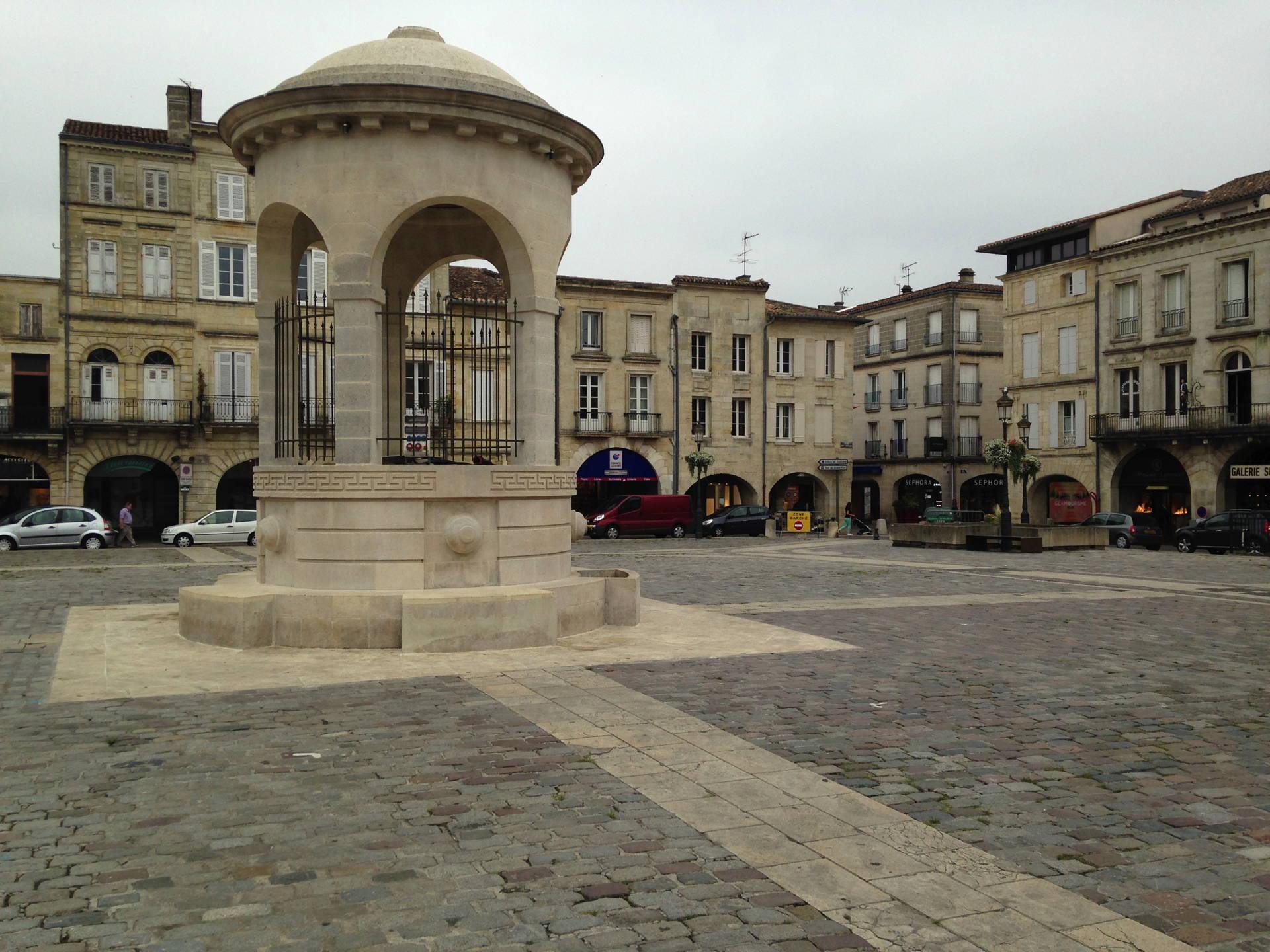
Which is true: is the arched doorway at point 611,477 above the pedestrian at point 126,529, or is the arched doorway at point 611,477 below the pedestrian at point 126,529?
above

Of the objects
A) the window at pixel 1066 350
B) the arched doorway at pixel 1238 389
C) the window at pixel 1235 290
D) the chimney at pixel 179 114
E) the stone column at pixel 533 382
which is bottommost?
the stone column at pixel 533 382

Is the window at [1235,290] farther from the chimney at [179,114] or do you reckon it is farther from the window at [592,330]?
the chimney at [179,114]

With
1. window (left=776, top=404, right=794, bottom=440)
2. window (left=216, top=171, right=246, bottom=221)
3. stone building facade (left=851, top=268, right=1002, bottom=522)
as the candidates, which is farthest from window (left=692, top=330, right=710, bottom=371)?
window (left=216, top=171, right=246, bottom=221)

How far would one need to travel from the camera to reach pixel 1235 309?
39.9 metres

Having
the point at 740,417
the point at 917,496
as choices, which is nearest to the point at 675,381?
the point at 740,417

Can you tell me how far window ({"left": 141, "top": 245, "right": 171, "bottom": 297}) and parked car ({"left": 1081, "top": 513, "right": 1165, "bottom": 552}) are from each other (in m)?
35.3

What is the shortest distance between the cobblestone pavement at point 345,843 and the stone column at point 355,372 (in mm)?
3829

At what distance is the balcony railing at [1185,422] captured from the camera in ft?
128

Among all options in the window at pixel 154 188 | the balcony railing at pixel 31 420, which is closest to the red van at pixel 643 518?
the balcony railing at pixel 31 420

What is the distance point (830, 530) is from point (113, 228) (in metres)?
31.0

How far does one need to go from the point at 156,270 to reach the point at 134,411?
545 centimetres

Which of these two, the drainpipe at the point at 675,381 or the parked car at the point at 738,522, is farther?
the drainpipe at the point at 675,381

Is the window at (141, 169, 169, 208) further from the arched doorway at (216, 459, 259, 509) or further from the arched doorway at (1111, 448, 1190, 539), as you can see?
the arched doorway at (1111, 448, 1190, 539)

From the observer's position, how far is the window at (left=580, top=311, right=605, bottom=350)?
47406mm
